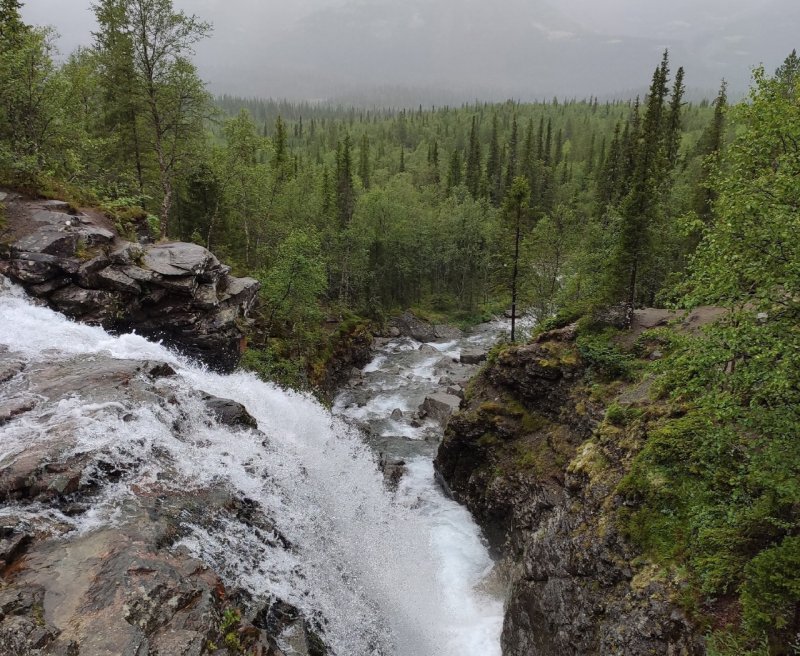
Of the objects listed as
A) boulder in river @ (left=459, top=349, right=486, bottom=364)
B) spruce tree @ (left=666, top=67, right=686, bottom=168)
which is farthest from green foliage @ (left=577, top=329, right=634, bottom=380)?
spruce tree @ (left=666, top=67, right=686, bottom=168)

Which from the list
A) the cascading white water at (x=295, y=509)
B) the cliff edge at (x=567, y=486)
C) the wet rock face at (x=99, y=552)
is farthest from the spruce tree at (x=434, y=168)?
the wet rock face at (x=99, y=552)

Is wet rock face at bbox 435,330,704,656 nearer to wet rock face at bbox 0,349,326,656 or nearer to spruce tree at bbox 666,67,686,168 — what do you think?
wet rock face at bbox 0,349,326,656

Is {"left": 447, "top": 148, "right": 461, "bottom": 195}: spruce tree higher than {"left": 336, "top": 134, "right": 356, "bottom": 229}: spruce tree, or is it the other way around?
{"left": 447, "top": 148, "right": 461, "bottom": 195}: spruce tree

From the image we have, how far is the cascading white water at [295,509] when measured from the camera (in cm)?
1238

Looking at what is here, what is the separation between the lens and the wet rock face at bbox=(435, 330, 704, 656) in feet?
41.4

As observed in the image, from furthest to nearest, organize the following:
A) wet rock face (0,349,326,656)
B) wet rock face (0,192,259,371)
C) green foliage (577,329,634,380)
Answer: green foliage (577,329,634,380) < wet rock face (0,192,259,371) < wet rock face (0,349,326,656)

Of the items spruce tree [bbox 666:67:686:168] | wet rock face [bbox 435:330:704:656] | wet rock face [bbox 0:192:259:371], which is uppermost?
spruce tree [bbox 666:67:686:168]

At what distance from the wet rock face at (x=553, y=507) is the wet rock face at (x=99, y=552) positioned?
7.95 m

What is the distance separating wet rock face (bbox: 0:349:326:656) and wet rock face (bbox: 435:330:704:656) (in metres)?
7.95

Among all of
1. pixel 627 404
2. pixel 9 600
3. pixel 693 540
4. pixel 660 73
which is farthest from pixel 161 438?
pixel 660 73

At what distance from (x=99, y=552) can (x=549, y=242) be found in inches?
1395

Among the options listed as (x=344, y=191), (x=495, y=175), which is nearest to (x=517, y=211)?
(x=344, y=191)

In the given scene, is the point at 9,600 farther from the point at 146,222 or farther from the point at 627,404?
the point at 146,222

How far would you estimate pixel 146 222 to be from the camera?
86.3 feet
